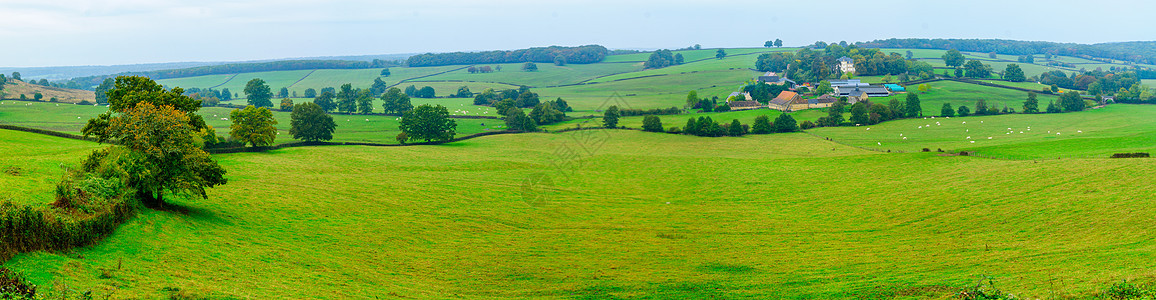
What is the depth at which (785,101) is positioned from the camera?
419ft

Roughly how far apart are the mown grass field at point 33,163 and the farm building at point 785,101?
364 ft

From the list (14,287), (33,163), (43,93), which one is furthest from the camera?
(43,93)

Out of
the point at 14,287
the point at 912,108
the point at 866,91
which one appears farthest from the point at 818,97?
the point at 14,287

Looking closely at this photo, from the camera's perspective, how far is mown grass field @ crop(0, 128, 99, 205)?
98.3 ft

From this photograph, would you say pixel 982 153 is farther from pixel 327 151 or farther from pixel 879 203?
pixel 327 151

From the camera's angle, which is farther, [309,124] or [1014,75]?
[1014,75]

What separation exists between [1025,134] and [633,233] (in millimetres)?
76221

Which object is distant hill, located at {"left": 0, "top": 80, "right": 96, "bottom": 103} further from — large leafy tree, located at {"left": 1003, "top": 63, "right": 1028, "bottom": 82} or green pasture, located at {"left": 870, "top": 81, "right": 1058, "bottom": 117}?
large leafy tree, located at {"left": 1003, "top": 63, "right": 1028, "bottom": 82}

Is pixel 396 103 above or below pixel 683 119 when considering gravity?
above

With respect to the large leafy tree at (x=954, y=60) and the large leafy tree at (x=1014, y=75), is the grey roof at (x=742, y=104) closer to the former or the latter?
the large leafy tree at (x=1014, y=75)

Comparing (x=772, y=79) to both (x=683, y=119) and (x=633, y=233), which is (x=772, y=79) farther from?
(x=633, y=233)

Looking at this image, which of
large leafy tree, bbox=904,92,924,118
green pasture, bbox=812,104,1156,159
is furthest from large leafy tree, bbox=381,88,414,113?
large leafy tree, bbox=904,92,924,118

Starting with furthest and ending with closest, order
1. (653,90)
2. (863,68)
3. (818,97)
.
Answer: (653,90) < (863,68) < (818,97)

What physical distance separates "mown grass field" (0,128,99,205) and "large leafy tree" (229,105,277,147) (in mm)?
13565
